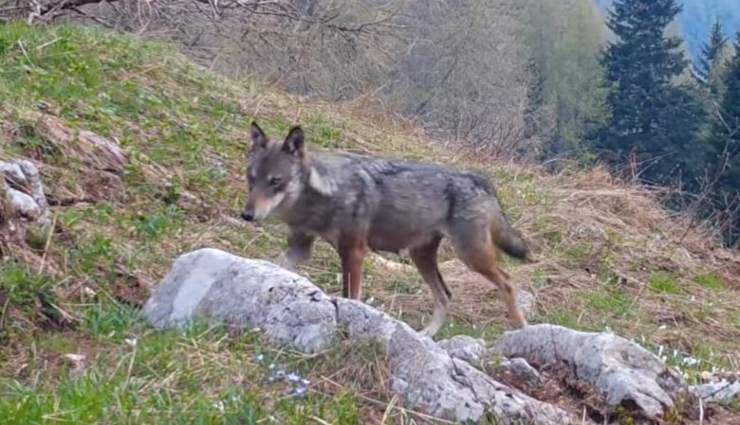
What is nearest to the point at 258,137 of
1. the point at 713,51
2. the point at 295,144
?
the point at 295,144

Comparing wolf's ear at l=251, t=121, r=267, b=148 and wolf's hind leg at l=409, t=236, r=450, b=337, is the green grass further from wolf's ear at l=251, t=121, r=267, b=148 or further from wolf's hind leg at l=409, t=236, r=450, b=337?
wolf's hind leg at l=409, t=236, r=450, b=337

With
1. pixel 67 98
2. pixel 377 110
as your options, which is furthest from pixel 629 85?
pixel 67 98

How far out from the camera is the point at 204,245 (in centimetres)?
898

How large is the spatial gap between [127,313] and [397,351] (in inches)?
63.7

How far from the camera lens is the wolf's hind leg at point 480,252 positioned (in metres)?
8.21

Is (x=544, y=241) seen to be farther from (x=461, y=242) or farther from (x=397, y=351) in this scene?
(x=397, y=351)

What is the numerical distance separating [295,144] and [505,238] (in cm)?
181

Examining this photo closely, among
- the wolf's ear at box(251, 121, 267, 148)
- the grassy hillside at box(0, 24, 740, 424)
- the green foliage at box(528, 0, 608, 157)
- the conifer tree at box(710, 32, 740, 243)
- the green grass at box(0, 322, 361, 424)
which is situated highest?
the wolf's ear at box(251, 121, 267, 148)

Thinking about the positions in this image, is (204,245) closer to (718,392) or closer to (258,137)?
(258,137)

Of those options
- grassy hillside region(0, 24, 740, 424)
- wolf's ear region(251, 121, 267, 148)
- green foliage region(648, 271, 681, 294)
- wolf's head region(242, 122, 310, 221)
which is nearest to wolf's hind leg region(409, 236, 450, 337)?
grassy hillside region(0, 24, 740, 424)

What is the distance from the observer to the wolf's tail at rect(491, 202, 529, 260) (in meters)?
8.44

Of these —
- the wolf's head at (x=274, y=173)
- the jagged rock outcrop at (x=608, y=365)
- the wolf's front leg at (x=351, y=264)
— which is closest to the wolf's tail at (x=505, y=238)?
the wolf's front leg at (x=351, y=264)

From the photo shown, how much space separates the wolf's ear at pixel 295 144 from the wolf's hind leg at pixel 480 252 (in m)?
1.27

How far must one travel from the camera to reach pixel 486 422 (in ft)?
16.7
